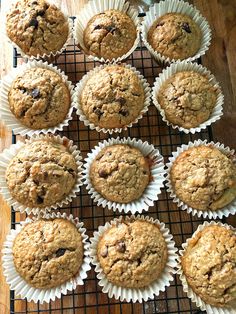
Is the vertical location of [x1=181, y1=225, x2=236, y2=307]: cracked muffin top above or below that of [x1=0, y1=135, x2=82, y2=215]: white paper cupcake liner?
below

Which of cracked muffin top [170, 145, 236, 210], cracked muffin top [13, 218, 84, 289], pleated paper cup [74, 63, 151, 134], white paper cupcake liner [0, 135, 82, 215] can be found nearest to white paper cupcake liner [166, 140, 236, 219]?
cracked muffin top [170, 145, 236, 210]

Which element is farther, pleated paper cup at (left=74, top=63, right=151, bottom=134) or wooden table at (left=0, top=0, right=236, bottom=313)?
wooden table at (left=0, top=0, right=236, bottom=313)

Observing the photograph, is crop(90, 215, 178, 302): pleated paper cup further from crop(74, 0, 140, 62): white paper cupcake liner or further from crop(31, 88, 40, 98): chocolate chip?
crop(74, 0, 140, 62): white paper cupcake liner

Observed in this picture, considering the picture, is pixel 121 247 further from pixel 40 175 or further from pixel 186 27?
pixel 186 27

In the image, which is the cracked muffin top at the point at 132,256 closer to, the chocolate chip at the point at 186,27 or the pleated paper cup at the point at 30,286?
the pleated paper cup at the point at 30,286

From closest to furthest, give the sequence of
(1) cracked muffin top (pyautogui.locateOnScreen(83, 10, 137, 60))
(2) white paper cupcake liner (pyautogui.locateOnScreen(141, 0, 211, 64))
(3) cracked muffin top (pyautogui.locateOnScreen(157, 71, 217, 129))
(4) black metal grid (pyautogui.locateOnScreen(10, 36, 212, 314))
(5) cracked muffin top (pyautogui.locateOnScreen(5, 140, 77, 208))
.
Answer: (5) cracked muffin top (pyautogui.locateOnScreen(5, 140, 77, 208))
(4) black metal grid (pyautogui.locateOnScreen(10, 36, 212, 314))
(3) cracked muffin top (pyautogui.locateOnScreen(157, 71, 217, 129))
(1) cracked muffin top (pyautogui.locateOnScreen(83, 10, 137, 60))
(2) white paper cupcake liner (pyautogui.locateOnScreen(141, 0, 211, 64))

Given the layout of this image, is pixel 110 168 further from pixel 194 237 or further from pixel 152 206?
pixel 194 237

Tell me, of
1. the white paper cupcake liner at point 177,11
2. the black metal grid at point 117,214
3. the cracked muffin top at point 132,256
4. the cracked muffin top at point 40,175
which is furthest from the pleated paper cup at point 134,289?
the white paper cupcake liner at point 177,11

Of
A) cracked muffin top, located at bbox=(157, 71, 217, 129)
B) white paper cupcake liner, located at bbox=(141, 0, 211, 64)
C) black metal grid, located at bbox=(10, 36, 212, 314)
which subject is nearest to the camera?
black metal grid, located at bbox=(10, 36, 212, 314)
